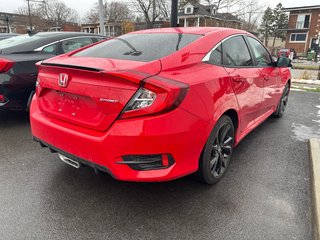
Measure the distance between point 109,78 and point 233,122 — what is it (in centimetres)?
160

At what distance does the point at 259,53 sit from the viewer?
388 cm

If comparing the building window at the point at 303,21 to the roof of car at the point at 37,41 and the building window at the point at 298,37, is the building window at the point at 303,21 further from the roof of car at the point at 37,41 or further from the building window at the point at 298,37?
the roof of car at the point at 37,41

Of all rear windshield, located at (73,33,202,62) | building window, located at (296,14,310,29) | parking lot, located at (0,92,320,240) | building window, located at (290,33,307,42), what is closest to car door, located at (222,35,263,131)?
rear windshield, located at (73,33,202,62)

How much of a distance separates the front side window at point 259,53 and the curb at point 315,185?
4.18ft

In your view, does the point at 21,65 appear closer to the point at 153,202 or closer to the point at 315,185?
the point at 153,202

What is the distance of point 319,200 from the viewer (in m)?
2.45

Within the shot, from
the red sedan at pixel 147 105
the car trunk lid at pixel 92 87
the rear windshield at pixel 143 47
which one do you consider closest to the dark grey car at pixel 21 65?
the red sedan at pixel 147 105

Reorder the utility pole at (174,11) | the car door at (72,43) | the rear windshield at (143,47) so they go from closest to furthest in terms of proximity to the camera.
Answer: the rear windshield at (143,47) < the car door at (72,43) < the utility pole at (174,11)

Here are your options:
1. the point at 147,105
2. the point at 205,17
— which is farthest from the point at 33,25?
the point at 147,105

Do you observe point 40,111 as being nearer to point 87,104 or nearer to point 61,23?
point 87,104

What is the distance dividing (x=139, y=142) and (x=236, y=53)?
1743 millimetres

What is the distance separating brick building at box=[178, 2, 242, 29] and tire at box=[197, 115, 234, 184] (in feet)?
86.3

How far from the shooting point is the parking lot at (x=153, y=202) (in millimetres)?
2227

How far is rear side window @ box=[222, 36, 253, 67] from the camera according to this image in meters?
2.92
